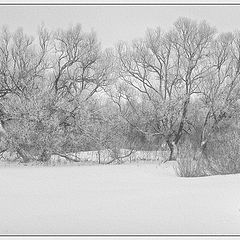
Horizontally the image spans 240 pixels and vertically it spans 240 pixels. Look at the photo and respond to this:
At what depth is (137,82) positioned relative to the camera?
2942cm

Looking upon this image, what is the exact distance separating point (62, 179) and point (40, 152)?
8487mm

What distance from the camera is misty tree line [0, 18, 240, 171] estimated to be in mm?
27297

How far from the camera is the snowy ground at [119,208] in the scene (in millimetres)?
8359

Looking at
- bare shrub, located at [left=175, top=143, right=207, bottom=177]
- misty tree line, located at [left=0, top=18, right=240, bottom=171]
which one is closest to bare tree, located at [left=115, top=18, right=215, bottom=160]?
misty tree line, located at [left=0, top=18, right=240, bottom=171]

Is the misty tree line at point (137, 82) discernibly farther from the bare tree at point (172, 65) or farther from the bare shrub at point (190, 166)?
the bare shrub at point (190, 166)

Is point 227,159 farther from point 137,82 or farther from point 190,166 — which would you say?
point 137,82

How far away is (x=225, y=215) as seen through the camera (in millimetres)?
9422

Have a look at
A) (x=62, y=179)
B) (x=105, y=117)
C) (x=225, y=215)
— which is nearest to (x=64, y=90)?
(x=105, y=117)

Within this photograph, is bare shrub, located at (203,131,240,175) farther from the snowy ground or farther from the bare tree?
the bare tree

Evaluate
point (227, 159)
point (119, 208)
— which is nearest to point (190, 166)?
point (227, 159)

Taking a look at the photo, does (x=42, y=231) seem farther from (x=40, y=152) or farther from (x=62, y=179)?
(x=40, y=152)

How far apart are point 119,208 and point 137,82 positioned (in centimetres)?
1996

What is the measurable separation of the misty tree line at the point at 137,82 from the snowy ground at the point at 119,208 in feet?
39.6

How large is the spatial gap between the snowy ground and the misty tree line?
12.1m
